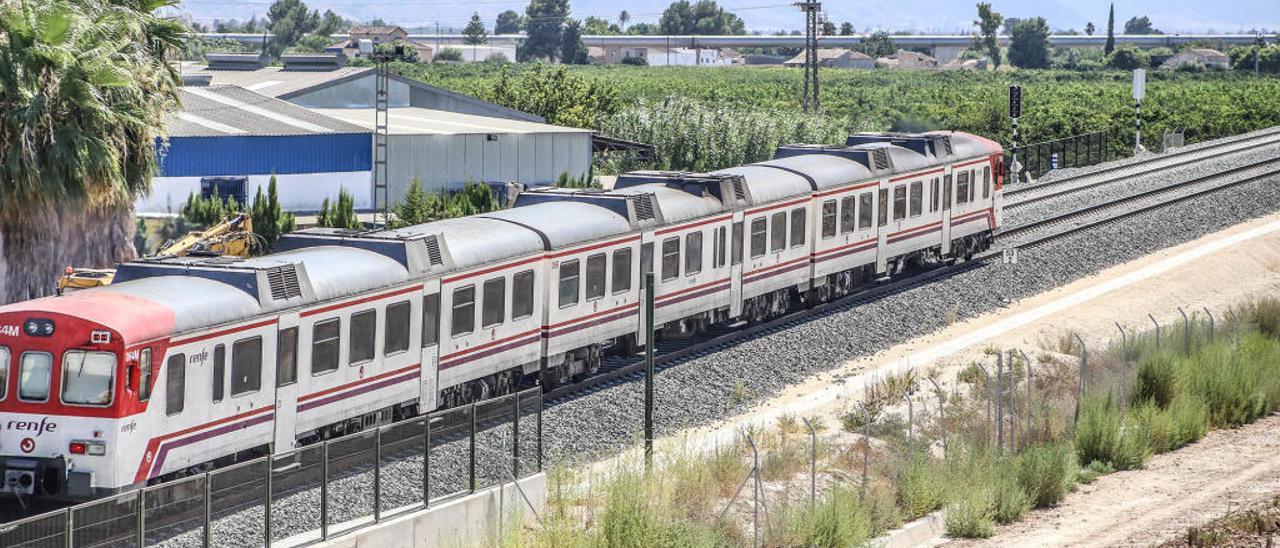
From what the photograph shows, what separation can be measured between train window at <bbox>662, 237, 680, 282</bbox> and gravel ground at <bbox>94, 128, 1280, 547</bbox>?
1.58 metres

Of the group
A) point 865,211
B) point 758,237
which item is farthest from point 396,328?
point 865,211

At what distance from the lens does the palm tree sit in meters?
27.2

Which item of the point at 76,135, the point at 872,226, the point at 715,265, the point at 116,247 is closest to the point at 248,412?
the point at 76,135

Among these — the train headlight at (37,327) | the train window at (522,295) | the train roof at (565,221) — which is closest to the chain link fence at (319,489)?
the train headlight at (37,327)

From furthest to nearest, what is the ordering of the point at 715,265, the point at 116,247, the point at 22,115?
the point at 715,265, the point at 116,247, the point at 22,115

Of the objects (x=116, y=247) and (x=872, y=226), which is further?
(x=872, y=226)

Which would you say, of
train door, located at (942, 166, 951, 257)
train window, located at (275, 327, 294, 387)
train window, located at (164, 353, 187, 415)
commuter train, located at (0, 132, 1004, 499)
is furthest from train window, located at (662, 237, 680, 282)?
train window, located at (164, 353, 187, 415)

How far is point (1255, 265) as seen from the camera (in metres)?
42.6

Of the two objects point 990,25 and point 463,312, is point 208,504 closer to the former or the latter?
point 463,312

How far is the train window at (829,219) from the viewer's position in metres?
35.7

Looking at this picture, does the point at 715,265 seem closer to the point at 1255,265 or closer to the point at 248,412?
the point at 248,412

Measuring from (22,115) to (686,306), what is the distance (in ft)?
37.5

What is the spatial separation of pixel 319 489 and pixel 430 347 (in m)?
5.22

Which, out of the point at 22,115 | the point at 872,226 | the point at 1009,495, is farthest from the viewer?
the point at 872,226
